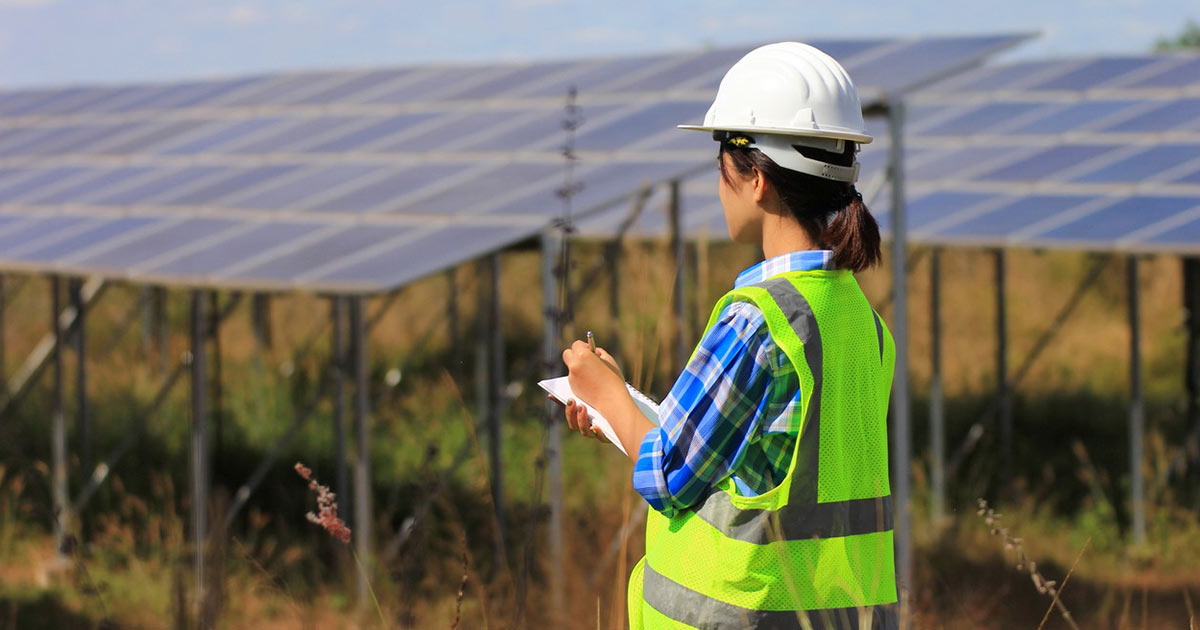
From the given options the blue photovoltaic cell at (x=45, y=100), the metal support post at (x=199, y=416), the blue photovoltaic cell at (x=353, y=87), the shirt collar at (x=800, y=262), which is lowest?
the metal support post at (x=199, y=416)

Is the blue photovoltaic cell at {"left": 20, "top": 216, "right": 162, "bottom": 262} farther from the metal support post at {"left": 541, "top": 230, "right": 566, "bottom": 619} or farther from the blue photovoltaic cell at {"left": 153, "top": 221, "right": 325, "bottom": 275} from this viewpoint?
the metal support post at {"left": 541, "top": 230, "right": 566, "bottom": 619}

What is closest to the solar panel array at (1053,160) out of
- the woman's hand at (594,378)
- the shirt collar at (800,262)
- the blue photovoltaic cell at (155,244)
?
the blue photovoltaic cell at (155,244)

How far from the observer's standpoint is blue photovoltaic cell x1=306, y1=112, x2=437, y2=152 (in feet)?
35.2

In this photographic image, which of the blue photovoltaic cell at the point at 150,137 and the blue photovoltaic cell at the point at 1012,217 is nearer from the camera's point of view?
the blue photovoltaic cell at the point at 1012,217

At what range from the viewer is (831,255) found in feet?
8.29

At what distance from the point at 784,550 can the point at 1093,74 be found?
12.9m

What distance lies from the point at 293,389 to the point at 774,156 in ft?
38.2

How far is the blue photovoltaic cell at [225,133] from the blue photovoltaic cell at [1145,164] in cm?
658

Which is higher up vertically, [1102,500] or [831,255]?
[831,255]

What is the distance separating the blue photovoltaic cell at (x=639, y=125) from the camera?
9.06 m

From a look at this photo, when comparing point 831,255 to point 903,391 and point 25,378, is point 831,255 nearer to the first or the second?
point 903,391

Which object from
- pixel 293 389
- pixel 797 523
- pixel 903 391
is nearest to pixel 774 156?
pixel 797 523

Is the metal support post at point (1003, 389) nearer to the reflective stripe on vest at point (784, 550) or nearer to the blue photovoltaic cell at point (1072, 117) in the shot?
the blue photovoltaic cell at point (1072, 117)

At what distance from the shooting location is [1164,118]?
11961 mm
